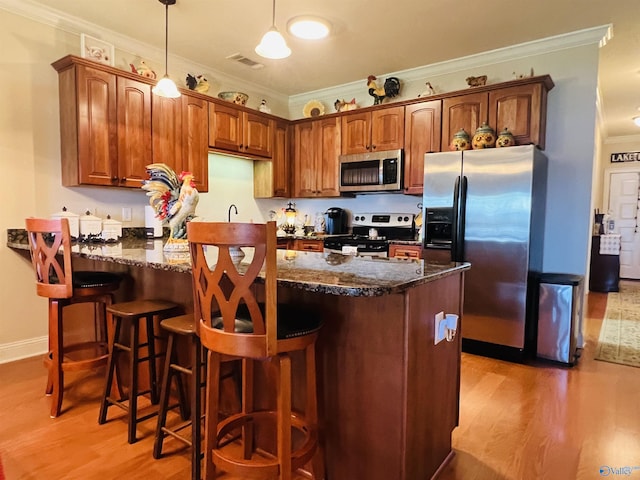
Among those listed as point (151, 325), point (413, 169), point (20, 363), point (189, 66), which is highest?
point (189, 66)

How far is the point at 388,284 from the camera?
131 cm

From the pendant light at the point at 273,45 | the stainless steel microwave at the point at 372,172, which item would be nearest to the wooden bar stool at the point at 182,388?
the pendant light at the point at 273,45

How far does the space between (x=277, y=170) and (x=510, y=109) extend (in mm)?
2618

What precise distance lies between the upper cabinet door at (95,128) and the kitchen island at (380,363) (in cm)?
186

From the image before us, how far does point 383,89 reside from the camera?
14.5 ft

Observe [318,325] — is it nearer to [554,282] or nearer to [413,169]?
[554,282]

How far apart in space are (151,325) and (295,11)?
251 cm

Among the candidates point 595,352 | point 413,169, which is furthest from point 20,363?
point 595,352

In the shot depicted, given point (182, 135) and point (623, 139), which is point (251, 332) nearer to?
point (182, 135)

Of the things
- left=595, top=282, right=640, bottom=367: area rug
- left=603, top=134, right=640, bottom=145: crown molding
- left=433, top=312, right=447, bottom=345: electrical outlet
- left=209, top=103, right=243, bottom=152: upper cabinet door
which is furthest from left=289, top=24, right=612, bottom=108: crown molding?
left=603, top=134, right=640, bottom=145: crown molding

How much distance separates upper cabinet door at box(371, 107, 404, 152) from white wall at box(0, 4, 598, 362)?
0.57 meters

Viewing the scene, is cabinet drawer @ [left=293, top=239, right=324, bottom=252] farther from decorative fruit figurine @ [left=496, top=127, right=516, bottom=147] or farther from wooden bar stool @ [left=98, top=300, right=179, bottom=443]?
wooden bar stool @ [left=98, top=300, right=179, bottom=443]

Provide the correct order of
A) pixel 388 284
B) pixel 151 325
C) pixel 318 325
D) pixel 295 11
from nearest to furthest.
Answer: pixel 388 284
pixel 318 325
pixel 151 325
pixel 295 11

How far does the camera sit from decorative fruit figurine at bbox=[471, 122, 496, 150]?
3.41 m
